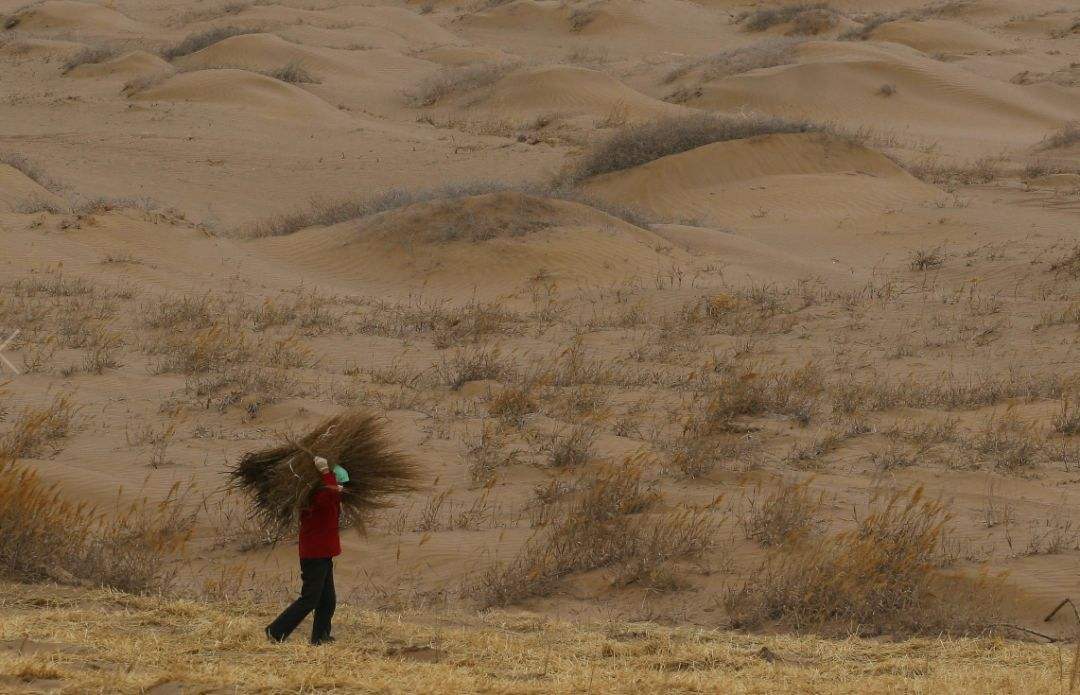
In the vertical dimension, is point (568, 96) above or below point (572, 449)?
above

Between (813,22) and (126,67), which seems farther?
(813,22)

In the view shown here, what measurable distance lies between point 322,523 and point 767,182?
17.8m

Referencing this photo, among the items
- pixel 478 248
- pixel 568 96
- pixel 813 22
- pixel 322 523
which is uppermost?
pixel 813 22

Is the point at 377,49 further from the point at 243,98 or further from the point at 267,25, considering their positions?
the point at 243,98

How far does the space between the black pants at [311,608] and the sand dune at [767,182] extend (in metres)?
15.9

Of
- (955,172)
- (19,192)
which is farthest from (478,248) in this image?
(955,172)

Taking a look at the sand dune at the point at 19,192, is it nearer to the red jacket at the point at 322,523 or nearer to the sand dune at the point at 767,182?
the sand dune at the point at 767,182

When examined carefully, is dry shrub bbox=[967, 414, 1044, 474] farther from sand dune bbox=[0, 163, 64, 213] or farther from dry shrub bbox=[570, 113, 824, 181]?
sand dune bbox=[0, 163, 64, 213]

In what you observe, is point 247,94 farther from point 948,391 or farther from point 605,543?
point 605,543

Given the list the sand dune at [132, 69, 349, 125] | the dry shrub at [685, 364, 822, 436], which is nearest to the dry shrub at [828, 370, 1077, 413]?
the dry shrub at [685, 364, 822, 436]

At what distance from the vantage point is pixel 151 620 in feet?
18.7

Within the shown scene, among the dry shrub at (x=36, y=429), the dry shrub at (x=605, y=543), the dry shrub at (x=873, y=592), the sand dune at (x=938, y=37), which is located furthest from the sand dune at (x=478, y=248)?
the sand dune at (x=938, y=37)

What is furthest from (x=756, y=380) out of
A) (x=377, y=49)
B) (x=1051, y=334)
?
(x=377, y=49)

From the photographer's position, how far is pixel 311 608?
550cm
